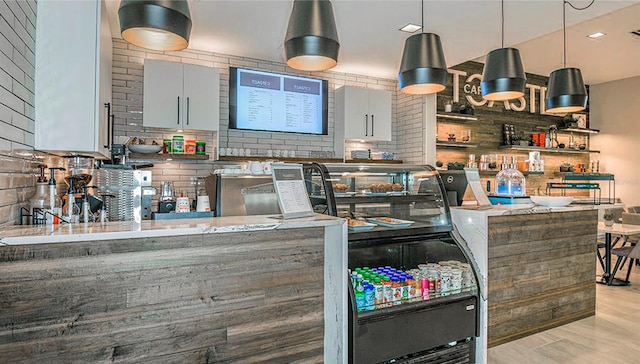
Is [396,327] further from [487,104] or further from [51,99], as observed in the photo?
[487,104]

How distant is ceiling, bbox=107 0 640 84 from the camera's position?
383 centimetres

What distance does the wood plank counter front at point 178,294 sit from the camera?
150 cm

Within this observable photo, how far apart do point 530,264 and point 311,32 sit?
2.71m

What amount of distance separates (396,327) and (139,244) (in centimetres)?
156

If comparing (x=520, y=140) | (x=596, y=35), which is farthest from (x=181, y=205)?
(x=520, y=140)

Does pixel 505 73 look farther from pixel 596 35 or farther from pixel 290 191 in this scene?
pixel 596 35

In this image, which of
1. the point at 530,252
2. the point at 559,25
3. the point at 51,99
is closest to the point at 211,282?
the point at 51,99

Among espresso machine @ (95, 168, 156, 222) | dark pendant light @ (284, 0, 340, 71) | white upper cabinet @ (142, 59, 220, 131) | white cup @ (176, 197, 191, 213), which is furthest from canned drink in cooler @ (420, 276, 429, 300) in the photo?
white upper cabinet @ (142, 59, 220, 131)

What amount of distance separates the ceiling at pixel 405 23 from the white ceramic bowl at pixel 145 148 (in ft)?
4.39

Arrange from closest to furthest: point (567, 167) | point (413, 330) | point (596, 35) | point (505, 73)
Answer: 1. point (413, 330)
2. point (505, 73)
3. point (596, 35)
4. point (567, 167)

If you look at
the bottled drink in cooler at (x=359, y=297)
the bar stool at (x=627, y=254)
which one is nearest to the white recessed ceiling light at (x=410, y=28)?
the bottled drink in cooler at (x=359, y=297)

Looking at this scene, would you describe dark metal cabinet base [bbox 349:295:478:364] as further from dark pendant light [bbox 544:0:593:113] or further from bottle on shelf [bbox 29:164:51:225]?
dark pendant light [bbox 544:0:593:113]

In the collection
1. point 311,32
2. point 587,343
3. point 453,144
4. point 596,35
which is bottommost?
point 587,343

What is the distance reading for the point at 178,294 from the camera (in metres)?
1.76
